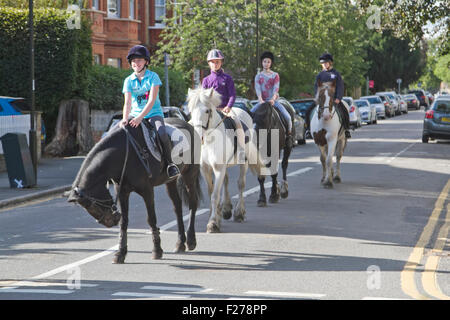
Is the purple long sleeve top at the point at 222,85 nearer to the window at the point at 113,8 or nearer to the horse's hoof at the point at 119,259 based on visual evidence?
the horse's hoof at the point at 119,259

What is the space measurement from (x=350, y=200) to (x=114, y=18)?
27570mm

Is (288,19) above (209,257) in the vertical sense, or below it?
above

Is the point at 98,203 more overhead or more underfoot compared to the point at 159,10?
more underfoot

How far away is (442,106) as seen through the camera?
111 ft

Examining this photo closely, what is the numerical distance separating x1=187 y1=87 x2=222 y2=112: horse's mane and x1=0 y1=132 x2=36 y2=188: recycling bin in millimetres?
8141

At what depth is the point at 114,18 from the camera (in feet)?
136

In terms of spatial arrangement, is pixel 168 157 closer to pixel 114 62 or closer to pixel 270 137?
pixel 270 137

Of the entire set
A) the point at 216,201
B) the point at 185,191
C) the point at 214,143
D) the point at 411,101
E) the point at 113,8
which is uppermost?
the point at 113,8

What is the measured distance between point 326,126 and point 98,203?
914cm

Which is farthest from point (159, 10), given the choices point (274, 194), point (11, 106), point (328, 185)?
point (274, 194)

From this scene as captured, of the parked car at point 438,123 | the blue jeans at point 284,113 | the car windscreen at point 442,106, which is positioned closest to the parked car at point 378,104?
the car windscreen at point 442,106
